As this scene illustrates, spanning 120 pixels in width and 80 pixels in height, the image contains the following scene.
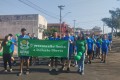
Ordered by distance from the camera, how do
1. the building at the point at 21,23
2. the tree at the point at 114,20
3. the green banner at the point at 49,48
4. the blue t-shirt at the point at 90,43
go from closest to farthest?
1. the green banner at the point at 49,48
2. the blue t-shirt at the point at 90,43
3. the building at the point at 21,23
4. the tree at the point at 114,20

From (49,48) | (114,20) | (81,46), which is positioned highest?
(114,20)

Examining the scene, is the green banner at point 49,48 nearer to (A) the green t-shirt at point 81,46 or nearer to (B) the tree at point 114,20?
(A) the green t-shirt at point 81,46

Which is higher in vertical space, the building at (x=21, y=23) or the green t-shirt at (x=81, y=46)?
the building at (x=21, y=23)

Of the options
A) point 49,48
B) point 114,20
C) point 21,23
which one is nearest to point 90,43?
point 49,48

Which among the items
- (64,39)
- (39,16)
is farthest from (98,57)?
(39,16)

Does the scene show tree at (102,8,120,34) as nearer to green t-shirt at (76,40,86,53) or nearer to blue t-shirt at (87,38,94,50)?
blue t-shirt at (87,38,94,50)

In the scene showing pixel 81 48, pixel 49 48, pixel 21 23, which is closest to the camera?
pixel 81 48

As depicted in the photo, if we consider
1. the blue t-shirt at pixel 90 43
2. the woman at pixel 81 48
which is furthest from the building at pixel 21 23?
the woman at pixel 81 48

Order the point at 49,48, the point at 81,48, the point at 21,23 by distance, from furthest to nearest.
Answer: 1. the point at 21,23
2. the point at 49,48
3. the point at 81,48

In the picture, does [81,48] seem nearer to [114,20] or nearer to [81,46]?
[81,46]

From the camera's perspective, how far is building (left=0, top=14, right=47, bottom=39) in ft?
186

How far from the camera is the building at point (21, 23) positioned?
5678cm

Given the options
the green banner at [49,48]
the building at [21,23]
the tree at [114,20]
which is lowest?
the green banner at [49,48]

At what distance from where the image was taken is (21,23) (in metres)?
57.6
